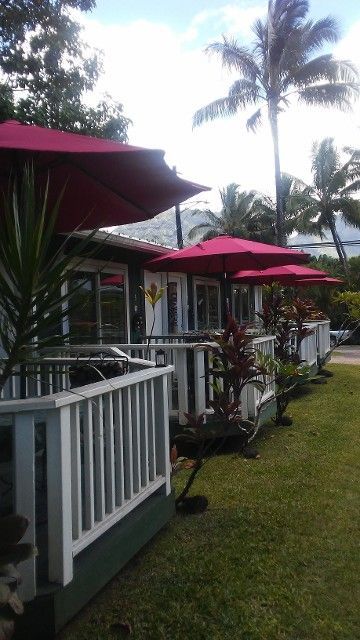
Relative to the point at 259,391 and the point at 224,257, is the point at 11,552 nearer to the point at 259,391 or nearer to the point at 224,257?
the point at 259,391

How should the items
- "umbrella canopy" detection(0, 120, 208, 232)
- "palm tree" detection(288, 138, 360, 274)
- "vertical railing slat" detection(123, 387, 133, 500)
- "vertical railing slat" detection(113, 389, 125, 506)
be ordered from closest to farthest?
"umbrella canopy" detection(0, 120, 208, 232) < "vertical railing slat" detection(113, 389, 125, 506) < "vertical railing slat" detection(123, 387, 133, 500) < "palm tree" detection(288, 138, 360, 274)

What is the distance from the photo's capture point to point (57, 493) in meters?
2.29

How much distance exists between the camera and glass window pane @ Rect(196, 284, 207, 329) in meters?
12.5

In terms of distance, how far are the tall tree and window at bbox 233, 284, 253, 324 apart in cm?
562

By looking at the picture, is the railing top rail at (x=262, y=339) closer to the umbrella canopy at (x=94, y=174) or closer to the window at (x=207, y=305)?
the umbrella canopy at (x=94, y=174)

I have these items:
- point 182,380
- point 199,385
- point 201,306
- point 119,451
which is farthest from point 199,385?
point 201,306

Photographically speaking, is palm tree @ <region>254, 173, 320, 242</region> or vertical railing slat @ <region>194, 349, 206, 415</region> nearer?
vertical railing slat @ <region>194, 349, 206, 415</region>

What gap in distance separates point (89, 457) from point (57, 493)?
0.32 meters

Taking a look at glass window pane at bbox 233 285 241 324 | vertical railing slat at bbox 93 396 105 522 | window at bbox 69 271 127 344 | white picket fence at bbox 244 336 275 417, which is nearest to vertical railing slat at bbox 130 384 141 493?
vertical railing slat at bbox 93 396 105 522

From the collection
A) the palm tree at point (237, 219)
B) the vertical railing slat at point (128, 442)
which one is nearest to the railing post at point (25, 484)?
the vertical railing slat at point (128, 442)

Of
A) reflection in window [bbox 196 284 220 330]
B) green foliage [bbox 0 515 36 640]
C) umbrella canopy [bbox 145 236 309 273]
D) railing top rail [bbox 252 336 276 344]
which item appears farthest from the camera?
reflection in window [bbox 196 284 220 330]

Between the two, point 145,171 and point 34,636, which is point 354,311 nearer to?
point 145,171

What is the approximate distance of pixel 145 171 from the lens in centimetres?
327

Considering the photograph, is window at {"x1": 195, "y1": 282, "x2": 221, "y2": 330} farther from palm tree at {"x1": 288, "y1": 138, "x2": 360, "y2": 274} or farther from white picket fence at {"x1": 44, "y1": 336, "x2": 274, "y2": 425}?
palm tree at {"x1": 288, "y1": 138, "x2": 360, "y2": 274}
